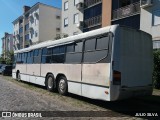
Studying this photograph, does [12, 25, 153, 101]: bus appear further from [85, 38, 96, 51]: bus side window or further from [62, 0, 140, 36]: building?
[62, 0, 140, 36]: building

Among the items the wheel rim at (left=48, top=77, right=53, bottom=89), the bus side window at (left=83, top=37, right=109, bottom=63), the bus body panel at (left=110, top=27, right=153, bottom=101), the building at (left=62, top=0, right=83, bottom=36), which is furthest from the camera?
the building at (left=62, top=0, right=83, bottom=36)

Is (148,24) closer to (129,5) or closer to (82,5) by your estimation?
(129,5)

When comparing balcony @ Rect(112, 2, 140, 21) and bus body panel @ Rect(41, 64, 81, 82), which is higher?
balcony @ Rect(112, 2, 140, 21)

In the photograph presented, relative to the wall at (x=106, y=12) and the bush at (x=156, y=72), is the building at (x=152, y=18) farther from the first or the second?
the bush at (x=156, y=72)

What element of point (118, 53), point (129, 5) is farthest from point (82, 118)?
point (129, 5)

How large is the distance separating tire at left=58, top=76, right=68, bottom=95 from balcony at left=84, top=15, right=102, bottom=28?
19097mm

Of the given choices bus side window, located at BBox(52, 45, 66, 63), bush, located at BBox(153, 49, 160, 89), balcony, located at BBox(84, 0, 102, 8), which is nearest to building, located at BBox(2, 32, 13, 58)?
balcony, located at BBox(84, 0, 102, 8)

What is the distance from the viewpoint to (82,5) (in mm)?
34656

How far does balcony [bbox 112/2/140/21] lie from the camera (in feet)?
77.7

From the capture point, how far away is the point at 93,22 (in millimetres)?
31859

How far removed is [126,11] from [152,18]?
380 cm

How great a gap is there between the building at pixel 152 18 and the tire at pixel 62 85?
39.4 feet

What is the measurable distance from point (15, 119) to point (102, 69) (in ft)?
11.3

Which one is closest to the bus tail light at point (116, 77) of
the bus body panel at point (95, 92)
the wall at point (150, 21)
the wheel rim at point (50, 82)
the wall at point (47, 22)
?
the bus body panel at point (95, 92)
